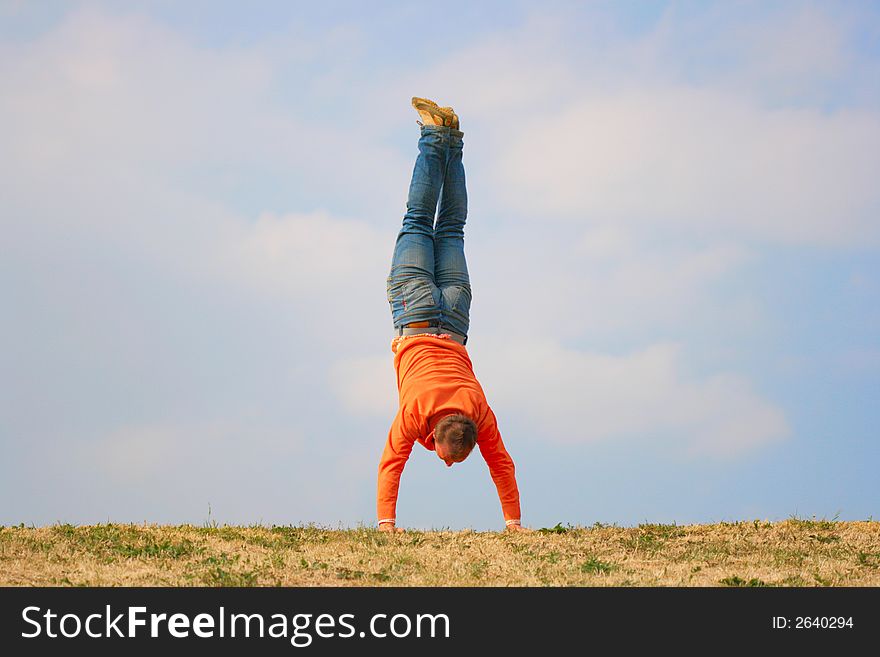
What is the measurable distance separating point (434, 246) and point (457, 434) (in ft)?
9.84

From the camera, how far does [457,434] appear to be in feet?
34.0

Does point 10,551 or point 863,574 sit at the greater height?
point 10,551

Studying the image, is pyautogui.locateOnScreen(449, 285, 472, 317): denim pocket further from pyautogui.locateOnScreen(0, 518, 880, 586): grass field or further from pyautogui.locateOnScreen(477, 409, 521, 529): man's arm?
pyautogui.locateOnScreen(0, 518, 880, 586): grass field

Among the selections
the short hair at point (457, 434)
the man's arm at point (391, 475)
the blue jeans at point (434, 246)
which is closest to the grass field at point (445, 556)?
the man's arm at point (391, 475)

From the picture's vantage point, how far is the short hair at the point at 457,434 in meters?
10.4

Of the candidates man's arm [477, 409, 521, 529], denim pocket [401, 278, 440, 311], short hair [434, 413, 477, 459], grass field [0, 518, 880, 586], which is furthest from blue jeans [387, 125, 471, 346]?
grass field [0, 518, 880, 586]

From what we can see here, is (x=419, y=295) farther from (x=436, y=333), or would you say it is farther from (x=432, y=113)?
(x=432, y=113)

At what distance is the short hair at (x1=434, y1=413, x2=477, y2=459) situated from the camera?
10367 mm

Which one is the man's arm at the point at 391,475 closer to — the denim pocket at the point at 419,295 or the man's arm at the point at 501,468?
the man's arm at the point at 501,468
